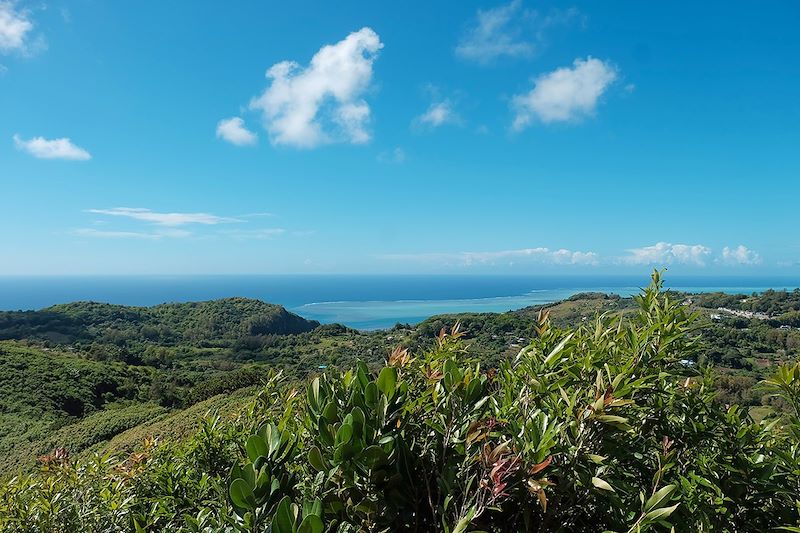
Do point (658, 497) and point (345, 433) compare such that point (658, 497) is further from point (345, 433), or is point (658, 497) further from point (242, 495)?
point (242, 495)

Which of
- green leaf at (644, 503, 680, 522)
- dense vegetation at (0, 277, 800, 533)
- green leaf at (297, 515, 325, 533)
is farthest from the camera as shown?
dense vegetation at (0, 277, 800, 533)

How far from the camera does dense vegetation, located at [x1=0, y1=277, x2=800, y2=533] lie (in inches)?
48.5

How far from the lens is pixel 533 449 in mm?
1206

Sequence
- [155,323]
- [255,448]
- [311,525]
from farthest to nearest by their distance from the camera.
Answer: [155,323] → [255,448] → [311,525]

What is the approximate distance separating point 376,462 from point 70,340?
94680mm

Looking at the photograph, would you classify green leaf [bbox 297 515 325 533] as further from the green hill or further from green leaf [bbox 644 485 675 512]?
the green hill

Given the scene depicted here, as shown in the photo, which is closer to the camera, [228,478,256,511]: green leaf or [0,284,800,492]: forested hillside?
[228,478,256,511]: green leaf

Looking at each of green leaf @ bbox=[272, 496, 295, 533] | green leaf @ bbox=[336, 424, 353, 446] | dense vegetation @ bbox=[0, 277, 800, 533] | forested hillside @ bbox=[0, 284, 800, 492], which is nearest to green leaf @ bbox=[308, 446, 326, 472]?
dense vegetation @ bbox=[0, 277, 800, 533]

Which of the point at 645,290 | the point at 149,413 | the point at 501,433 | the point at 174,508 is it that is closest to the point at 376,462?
the point at 501,433

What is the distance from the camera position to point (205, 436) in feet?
8.54

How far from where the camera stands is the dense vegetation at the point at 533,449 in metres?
1.23

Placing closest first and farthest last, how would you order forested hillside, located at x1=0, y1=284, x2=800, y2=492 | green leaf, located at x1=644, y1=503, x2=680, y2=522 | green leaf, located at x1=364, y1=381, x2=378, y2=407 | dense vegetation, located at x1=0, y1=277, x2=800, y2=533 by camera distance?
1. green leaf, located at x1=644, y1=503, x2=680, y2=522
2. dense vegetation, located at x1=0, y1=277, x2=800, y2=533
3. green leaf, located at x1=364, y1=381, x2=378, y2=407
4. forested hillside, located at x1=0, y1=284, x2=800, y2=492

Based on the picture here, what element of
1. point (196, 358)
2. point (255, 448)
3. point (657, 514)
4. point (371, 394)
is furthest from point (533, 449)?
point (196, 358)

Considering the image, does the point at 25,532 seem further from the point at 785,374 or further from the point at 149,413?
the point at 149,413
